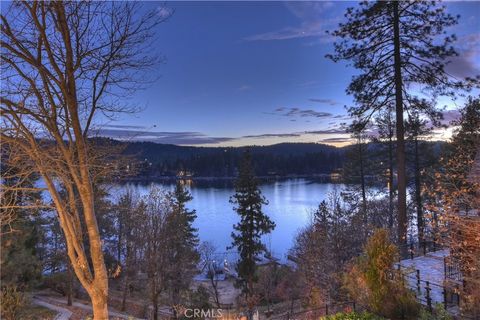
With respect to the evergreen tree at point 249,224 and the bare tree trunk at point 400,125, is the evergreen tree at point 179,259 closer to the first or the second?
the evergreen tree at point 249,224

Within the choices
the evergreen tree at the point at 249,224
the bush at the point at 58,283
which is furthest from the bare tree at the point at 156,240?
the bush at the point at 58,283

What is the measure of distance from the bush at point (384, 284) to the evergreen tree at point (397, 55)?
15.4ft

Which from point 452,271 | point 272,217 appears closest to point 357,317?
point 452,271

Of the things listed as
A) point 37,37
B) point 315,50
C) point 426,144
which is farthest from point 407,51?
point 426,144

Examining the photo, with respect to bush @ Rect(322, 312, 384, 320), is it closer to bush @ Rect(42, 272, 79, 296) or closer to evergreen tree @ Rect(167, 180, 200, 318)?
evergreen tree @ Rect(167, 180, 200, 318)

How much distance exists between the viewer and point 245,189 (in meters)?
25.7

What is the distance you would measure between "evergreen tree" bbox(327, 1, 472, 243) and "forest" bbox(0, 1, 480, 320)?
0.04m

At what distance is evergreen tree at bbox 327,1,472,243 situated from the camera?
1153 centimetres

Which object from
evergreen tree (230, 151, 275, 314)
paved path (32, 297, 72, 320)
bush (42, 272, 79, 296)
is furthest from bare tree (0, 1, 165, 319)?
bush (42, 272, 79, 296)

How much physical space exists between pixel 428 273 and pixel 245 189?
16.5m

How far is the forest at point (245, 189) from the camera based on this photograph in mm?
6074

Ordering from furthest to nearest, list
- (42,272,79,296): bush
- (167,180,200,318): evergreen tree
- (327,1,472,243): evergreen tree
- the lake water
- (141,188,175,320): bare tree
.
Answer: the lake water, (42,272,79,296): bush, (167,180,200,318): evergreen tree, (141,188,175,320): bare tree, (327,1,472,243): evergreen tree

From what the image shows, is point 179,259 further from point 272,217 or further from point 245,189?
point 272,217

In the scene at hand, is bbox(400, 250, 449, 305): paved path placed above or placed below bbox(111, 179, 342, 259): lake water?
above
